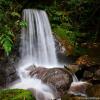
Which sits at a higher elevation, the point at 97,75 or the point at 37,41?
the point at 37,41

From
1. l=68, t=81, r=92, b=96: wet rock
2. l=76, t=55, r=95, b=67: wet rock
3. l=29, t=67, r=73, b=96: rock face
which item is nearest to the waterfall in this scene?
l=76, t=55, r=95, b=67: wet rock

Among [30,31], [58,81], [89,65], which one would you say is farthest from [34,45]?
[58,81]

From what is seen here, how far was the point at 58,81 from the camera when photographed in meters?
10.5

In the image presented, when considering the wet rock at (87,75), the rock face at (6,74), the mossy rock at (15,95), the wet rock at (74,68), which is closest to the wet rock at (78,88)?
the wet rock at (87,75)

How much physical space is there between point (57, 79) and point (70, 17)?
21.9 feet

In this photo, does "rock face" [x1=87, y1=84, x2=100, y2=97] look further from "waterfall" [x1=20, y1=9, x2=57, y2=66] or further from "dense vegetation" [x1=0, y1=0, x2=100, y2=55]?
"dense vegetation" [x1=0, y1=0, x2=100, y2=55]

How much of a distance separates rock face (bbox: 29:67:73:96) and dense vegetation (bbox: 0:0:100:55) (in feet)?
9.58

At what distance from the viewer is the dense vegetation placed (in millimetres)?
13741

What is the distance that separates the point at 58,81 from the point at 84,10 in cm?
727

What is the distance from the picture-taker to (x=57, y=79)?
1061 cm

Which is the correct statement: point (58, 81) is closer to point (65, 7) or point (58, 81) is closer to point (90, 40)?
point (90, 40)

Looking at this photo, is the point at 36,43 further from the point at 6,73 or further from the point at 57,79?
the point at 57,79

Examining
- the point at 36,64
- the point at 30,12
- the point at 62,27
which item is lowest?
the point at 36,64

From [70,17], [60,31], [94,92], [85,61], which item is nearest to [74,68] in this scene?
[85,61]
